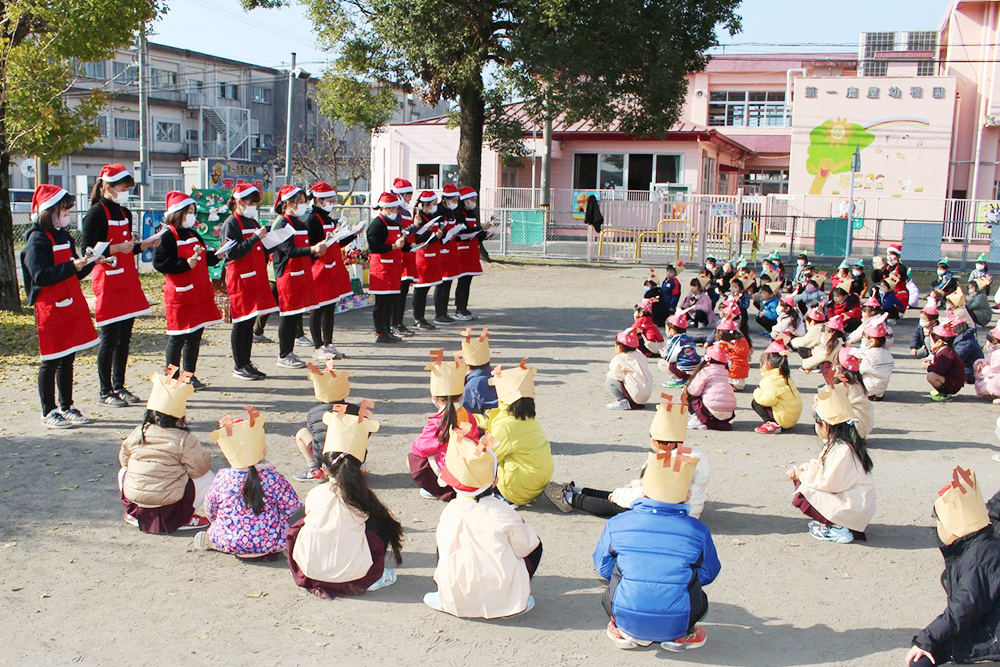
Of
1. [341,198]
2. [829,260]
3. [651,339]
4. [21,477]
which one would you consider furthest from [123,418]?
[341,198]

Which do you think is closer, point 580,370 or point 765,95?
point 580,370

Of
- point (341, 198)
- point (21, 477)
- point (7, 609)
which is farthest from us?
point (341, 198)

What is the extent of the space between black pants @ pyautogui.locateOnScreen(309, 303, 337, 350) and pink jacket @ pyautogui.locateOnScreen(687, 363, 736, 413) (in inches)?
185

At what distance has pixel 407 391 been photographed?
936cm

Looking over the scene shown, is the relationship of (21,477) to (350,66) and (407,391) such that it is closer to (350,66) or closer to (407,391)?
(407,391)

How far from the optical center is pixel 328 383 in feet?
19.9

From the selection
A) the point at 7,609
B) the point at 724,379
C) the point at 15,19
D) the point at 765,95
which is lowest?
the point at 7,609

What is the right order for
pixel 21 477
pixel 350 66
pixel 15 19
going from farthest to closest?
pixel 350 66, pixel 15 19, pixel 21 477

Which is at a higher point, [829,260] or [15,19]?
[15,19]

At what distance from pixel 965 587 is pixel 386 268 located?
27.9ft

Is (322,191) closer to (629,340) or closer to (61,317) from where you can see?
(61,317)

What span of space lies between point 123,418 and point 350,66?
14.6 metres

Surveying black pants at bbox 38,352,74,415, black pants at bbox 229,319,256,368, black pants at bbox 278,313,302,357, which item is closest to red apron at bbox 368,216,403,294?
black pants at bbox 278,313,302,357

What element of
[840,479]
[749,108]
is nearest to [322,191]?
[840,479]
